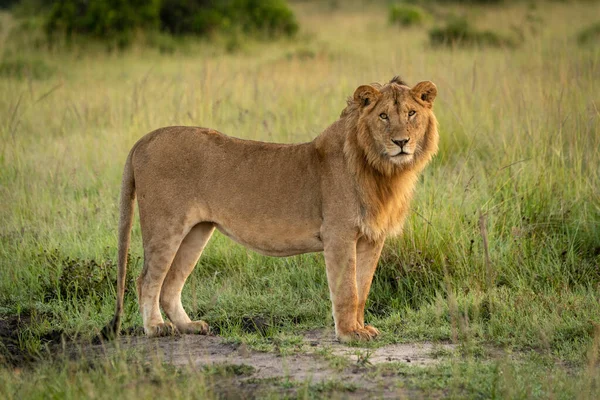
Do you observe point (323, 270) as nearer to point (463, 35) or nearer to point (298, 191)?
point (298, 191)

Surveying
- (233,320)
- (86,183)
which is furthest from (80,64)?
(233,320)

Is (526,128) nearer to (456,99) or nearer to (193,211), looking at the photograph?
(456,99)

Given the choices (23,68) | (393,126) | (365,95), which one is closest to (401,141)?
(393,126)

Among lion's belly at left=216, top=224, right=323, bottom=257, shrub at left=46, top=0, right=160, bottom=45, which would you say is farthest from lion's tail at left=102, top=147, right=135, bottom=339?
shrub at left=46, top=0, right=160, bottom=45

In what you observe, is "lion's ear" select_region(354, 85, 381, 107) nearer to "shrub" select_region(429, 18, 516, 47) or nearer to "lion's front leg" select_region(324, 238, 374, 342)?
"lion's front leg" select_region(324, 238, 374, 342)

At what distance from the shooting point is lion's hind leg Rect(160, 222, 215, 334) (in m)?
4.68

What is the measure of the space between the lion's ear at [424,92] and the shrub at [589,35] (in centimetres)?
974

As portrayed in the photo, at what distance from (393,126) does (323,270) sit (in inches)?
63.7

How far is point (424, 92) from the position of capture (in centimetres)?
429

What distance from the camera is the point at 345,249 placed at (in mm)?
4258

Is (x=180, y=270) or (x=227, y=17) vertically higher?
(x=227, y=17)

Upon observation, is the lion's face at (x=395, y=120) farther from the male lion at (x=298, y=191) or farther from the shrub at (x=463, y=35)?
the shrub at (x=463, y=35)

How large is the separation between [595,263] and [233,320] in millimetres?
2323

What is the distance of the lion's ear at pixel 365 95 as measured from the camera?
4.21 metres
